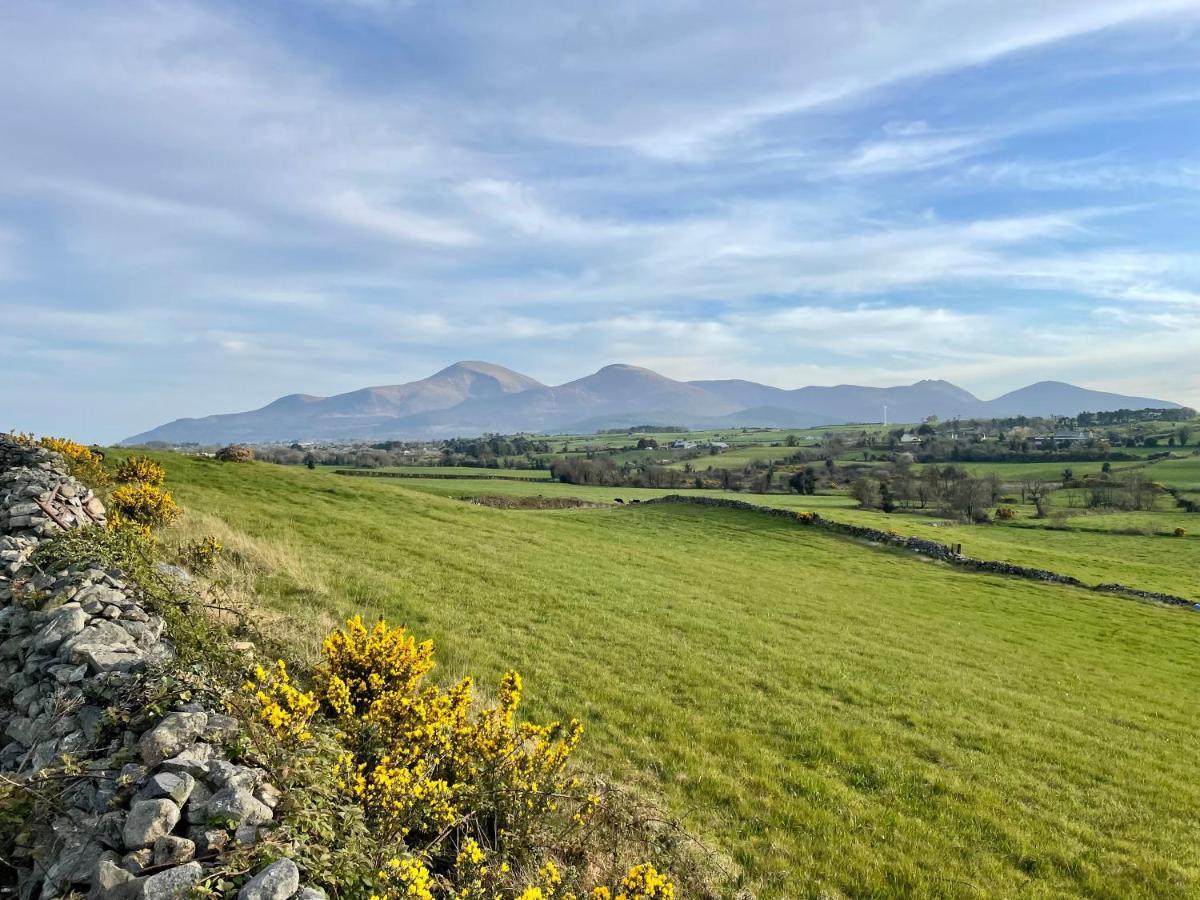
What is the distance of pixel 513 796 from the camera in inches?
216

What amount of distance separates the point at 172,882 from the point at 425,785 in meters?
1.90

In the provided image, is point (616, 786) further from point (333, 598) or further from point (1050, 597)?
point (1050, 597)

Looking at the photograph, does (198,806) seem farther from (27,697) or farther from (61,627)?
(61,627)

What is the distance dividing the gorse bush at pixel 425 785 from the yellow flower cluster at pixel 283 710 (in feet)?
0.05

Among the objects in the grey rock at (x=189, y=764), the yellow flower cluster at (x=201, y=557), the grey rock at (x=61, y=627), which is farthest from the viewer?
the yellow flower cluster at (x=201, y=557)

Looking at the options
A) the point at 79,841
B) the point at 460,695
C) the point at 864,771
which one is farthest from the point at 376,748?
the point at 864,771

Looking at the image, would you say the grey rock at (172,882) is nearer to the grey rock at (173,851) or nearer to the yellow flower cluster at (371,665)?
the grey rock at (173,851)

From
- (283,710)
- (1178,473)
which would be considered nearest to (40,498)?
(283,710)

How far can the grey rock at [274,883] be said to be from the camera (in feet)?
10.2

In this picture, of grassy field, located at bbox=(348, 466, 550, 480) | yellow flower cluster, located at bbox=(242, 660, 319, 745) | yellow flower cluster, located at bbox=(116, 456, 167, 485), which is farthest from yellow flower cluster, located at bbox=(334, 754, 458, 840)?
grassy field, located at bbox=(348, 466, 550, 480)

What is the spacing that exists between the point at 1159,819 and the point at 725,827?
7.79 m

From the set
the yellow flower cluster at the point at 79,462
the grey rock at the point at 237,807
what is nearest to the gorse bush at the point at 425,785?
the grey rock at the point at 237,807

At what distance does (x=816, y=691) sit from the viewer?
12.9m

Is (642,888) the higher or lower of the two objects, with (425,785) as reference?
lower
